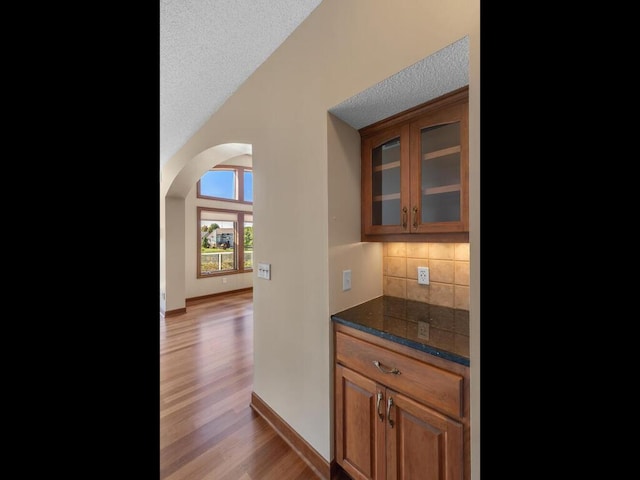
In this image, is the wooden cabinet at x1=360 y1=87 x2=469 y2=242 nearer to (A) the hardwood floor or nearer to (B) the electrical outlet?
(B) the electrical outlet

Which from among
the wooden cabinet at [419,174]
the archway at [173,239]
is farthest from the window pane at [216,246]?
the wooden cabinet at [419,174]

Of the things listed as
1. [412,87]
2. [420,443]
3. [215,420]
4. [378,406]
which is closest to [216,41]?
[412,87]

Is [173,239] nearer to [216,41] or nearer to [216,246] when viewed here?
[216,246]

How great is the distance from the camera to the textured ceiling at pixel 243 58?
1.08 metres

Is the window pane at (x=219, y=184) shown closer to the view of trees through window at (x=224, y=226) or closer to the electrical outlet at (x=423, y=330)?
the view of trees through window at (x=224, y=226)

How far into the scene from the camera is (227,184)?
5.91 metres

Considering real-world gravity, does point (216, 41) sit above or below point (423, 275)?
above

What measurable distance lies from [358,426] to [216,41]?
2284mm

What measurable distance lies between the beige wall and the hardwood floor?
18 cm

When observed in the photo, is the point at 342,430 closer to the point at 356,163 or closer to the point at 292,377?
the point at 292,377
